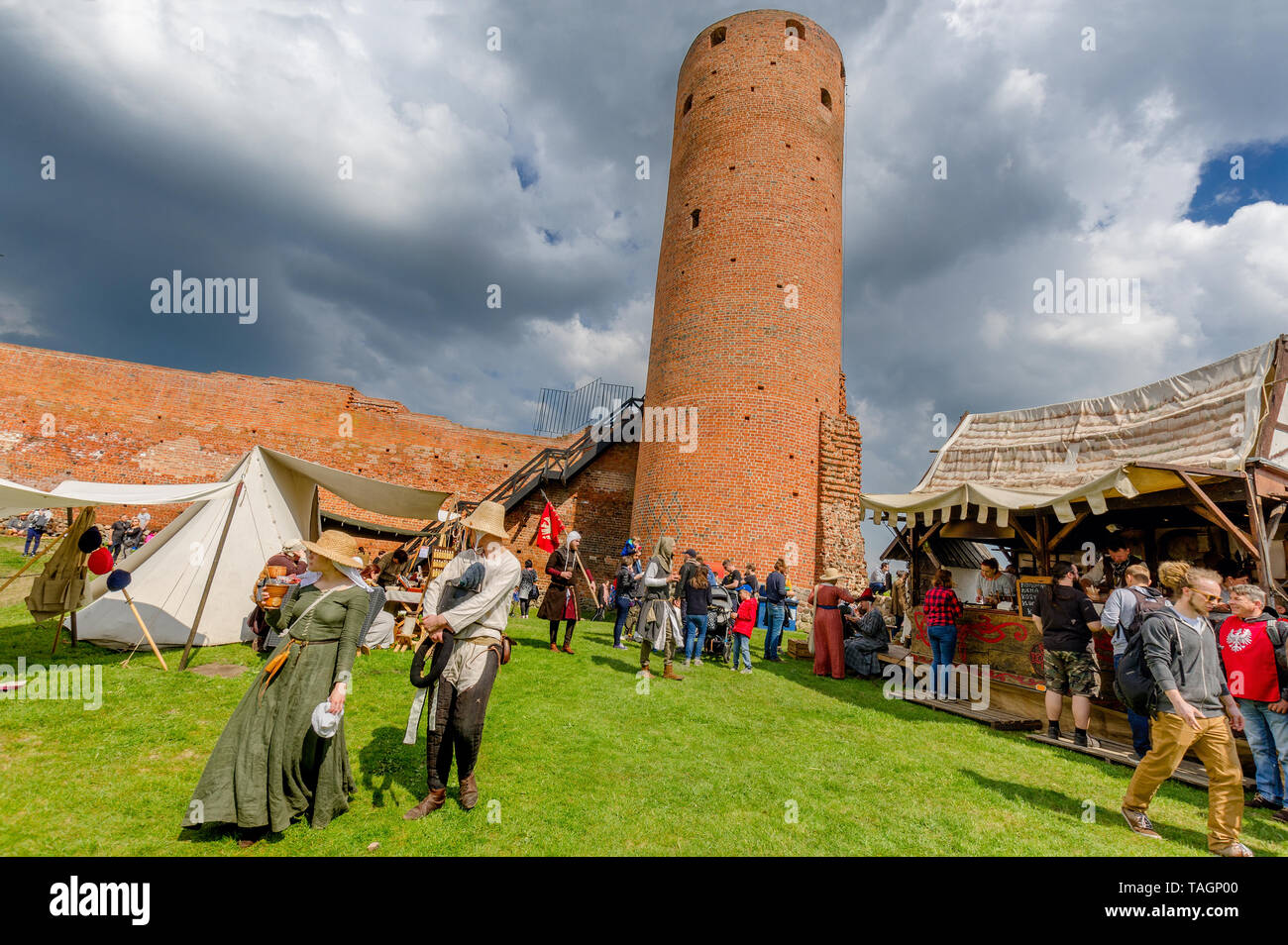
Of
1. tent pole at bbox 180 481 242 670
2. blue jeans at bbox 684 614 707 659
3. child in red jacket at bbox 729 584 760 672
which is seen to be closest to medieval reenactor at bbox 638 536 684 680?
blue jeans at bbox 684 614 707 659

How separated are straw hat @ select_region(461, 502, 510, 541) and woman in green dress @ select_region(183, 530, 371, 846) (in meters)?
0.85

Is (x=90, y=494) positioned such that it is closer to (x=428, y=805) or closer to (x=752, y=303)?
(x=428, y=805)

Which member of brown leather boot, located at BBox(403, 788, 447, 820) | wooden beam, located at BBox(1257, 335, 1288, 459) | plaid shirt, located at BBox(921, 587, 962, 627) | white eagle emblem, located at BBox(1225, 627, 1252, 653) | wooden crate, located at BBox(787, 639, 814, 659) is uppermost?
wooden beam, located at BBox(1257, 335, 1288, 459)

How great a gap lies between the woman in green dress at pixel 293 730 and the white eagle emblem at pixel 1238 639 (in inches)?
280

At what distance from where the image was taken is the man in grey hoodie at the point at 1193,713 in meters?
3.70

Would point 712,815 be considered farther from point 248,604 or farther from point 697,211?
point 697,211

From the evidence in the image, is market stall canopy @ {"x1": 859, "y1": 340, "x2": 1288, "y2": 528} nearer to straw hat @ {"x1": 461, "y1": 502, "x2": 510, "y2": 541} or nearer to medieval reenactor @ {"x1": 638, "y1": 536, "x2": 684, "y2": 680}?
medieval reenactor @ {"x1": 638, "y1": 536, "x2": 684, "y2": 680}

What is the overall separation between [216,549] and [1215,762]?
422 inches

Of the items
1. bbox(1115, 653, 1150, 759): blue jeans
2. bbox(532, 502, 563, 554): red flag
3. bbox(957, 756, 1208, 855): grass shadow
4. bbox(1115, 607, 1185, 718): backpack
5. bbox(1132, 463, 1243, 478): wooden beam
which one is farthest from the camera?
bbox(532, 502, 563, 554): red flag

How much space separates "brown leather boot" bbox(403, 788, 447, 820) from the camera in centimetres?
364

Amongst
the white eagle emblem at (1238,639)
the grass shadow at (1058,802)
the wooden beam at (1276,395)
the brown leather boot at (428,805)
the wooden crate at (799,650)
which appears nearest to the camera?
the brown leather boot at (428,805)

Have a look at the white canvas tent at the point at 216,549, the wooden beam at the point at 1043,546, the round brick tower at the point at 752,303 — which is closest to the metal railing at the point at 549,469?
the round brick tower at the point at 752,303

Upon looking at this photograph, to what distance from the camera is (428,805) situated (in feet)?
12.2

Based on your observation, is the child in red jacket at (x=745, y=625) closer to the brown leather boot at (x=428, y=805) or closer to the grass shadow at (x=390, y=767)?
the grass shadow at (x=390, y=767)
